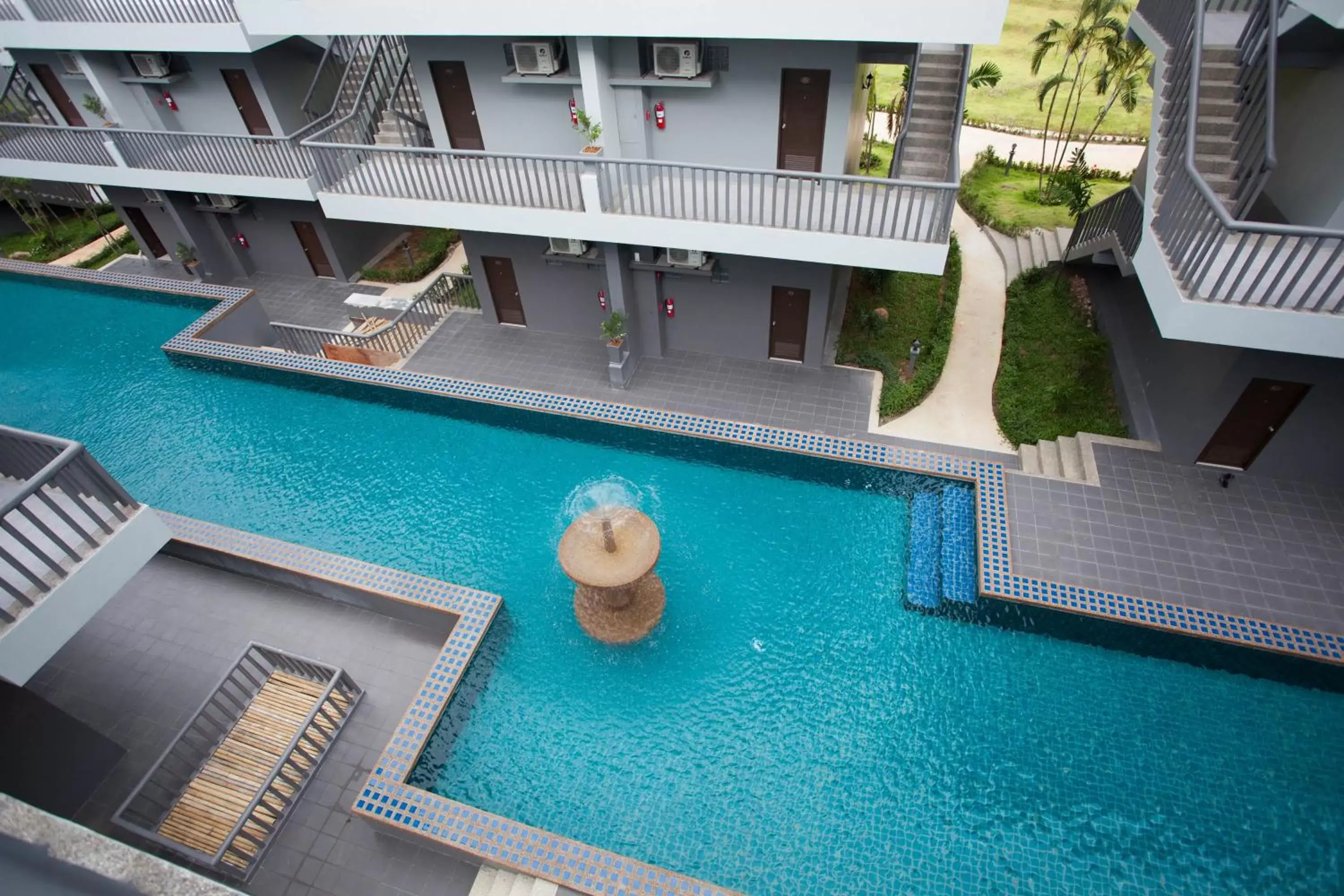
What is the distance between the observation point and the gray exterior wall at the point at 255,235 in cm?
1686

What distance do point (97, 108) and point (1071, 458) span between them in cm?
2183

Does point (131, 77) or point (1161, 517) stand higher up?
point (131, 77)

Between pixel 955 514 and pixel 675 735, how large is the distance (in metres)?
5.56

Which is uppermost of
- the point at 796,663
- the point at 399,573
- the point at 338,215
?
the point at 338,215

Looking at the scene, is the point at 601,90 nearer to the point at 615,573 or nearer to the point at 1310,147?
the point at 615,573

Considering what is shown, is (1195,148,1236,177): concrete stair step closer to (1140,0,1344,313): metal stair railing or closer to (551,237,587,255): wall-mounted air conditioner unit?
(1140,0,1344,313): metal stair railing

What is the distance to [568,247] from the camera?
13227 millimetres

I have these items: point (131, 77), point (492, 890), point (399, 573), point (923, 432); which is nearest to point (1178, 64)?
point (923, 432)

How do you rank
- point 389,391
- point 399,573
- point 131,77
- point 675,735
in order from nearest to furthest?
point 675,735, point 399,573, point 389,391, point 131,77

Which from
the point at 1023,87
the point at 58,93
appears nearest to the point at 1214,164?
the point at 1023,87

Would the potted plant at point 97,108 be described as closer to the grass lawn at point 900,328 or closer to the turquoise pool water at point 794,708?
the turquoise pool water at point 794,708

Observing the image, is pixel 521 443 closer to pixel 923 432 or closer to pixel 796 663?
pixel 796 663

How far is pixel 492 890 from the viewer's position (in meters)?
7.49

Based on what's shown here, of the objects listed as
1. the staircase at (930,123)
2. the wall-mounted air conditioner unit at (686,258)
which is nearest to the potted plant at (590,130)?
the wall-mounted air conditioner unit at (686,258)
